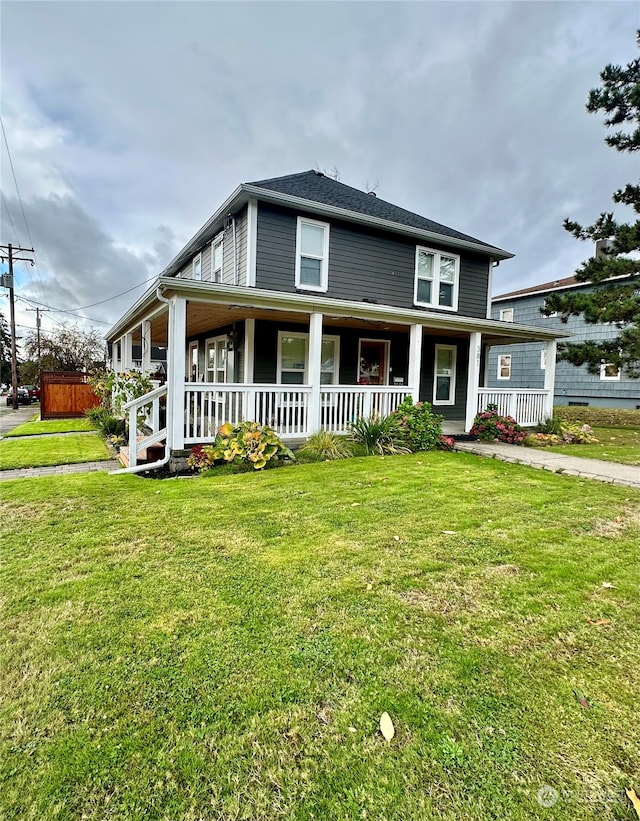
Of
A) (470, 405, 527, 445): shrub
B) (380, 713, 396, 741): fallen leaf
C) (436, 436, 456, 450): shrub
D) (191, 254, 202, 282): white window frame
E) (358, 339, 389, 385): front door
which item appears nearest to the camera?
(380, 713, 396, 741): fallen leaf

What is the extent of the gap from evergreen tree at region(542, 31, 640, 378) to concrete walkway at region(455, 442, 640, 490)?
5544 millimetres

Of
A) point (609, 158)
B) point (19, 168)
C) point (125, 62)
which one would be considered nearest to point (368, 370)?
point (125, 62)

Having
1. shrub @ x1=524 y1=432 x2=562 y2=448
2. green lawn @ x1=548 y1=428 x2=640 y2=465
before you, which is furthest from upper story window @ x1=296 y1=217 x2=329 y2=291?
green lawn @ x1=548 y1=428 x2=640 y2=465

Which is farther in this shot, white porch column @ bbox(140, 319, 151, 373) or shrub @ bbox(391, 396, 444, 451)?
white porch column @ bbox(140, 319, 151, 373)

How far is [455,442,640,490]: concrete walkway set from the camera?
20.5ft

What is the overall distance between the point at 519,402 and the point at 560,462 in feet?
12.1

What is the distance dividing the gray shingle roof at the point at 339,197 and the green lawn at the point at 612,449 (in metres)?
6.69

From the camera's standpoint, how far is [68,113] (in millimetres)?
11578

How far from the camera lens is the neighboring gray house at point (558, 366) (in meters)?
19.4

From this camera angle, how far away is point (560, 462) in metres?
7.37

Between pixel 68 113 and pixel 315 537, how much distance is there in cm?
1418

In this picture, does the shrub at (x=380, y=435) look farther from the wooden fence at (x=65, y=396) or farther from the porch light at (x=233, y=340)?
the wooden fence at (x=65, y=396)

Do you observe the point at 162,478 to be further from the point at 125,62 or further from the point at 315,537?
the point at 125,62

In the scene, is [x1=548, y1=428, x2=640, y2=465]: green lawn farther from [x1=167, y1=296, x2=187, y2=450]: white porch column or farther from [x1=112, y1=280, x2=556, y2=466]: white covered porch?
[x1=167, y1=296, x2=187, y2=450]: white porch column
